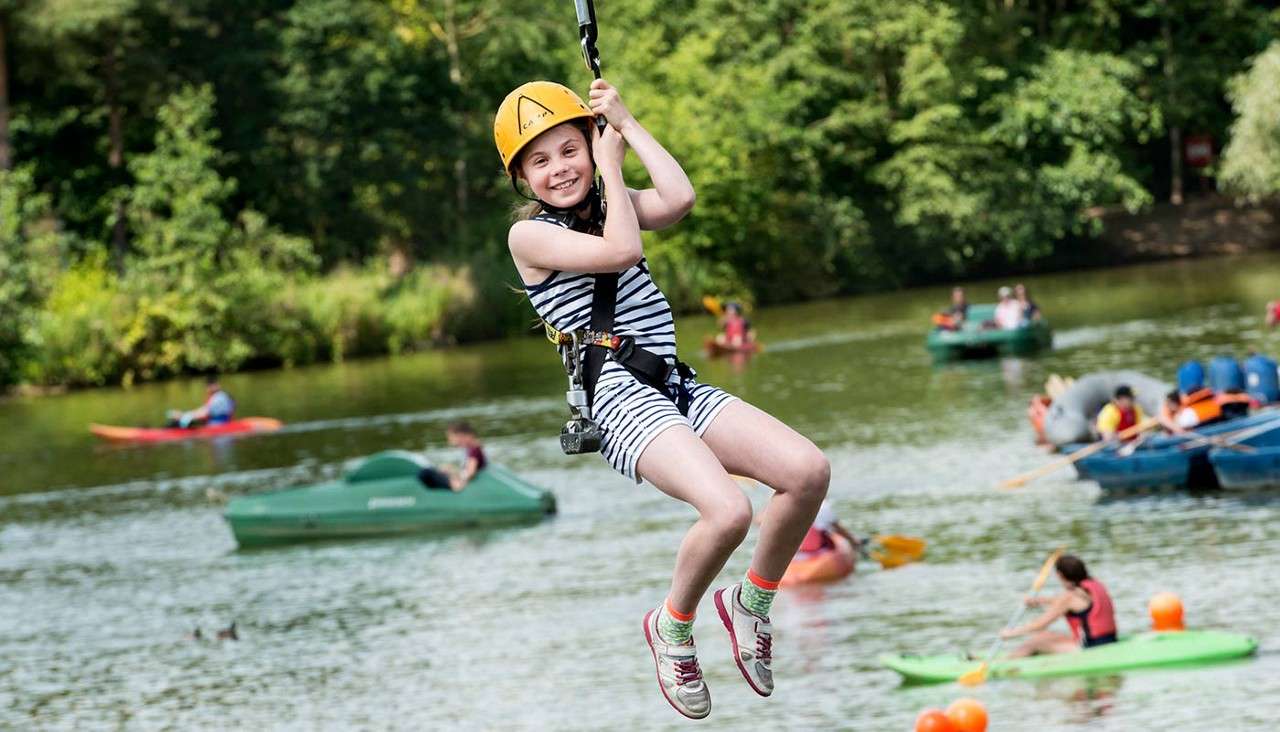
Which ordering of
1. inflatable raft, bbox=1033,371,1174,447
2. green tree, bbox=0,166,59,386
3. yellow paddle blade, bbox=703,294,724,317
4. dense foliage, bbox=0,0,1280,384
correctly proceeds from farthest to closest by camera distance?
yellow paddle blade, bbox=703,294,724,317 → dense foliage, bbox=0,0,1280,384 → green tree, bbox=0,166,59,386 → inflatable raft, bbox=1033,371,1174,447

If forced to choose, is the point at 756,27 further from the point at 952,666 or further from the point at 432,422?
the point at 952,666

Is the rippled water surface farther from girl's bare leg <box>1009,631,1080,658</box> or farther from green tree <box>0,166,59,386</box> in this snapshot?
green tree <box>0,166,59,386</box>

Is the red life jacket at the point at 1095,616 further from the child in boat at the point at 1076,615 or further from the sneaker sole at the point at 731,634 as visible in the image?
the sneaker sole at the point at 731,634

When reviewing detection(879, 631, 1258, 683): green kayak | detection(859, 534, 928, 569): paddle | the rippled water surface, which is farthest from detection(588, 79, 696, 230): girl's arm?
detection(859, 534, 928, 569): paddle

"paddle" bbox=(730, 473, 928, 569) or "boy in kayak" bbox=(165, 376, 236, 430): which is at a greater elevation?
"boy in kayak" bbox=(165, 376, 236, 430)

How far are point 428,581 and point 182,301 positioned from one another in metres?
30.3

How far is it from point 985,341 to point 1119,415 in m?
15.3

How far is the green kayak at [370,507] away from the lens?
2839cm

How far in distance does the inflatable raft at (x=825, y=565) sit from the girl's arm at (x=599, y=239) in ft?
56.0

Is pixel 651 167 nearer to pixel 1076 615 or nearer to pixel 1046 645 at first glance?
pixel 1076 615

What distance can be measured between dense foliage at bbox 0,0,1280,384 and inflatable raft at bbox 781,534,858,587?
3257 centimetres

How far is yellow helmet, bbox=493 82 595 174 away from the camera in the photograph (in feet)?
19.7

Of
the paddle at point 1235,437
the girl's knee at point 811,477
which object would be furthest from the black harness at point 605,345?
the paddle at point 1235,437

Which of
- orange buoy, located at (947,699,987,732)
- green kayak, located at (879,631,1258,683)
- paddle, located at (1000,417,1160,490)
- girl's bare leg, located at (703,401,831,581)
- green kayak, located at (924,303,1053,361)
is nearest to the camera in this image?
girl's bare leg, located at (703,401,831,581)
